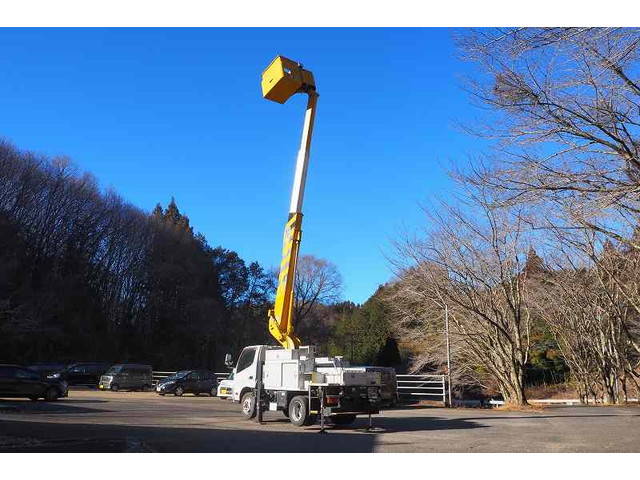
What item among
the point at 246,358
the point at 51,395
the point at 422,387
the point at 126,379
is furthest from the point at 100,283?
the point at 246,358

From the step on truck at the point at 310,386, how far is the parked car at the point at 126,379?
71.9ft

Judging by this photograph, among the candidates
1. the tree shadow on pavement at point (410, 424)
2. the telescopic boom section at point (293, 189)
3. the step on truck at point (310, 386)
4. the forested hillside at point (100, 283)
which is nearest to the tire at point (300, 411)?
the step on truck at point (310, 386)

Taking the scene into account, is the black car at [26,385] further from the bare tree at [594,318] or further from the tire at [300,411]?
the bare tree at [594,318]

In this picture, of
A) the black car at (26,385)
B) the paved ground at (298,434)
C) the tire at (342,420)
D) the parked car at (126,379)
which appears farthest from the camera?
the parked car at (126,379)

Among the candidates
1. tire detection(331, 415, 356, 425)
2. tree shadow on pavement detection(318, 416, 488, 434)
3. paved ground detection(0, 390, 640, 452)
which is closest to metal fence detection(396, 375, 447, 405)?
paved ground detection(0, 390, 640, 452)

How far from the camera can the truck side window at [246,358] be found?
56.7ft

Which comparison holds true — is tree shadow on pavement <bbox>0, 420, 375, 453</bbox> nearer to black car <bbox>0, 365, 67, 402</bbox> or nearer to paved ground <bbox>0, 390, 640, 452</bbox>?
paved ground <bbox>0, 390, 640, 452</bbox>

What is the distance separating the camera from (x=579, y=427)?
14.7 metres

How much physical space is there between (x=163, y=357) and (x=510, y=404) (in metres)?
41.4

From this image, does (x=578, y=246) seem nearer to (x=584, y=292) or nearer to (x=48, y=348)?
(x=584, y=292)

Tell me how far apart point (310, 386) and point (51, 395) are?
15109 mm

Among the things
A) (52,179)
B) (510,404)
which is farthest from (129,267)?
(510,404)

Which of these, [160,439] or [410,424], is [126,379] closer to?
[410,424]

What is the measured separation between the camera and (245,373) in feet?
57.1
